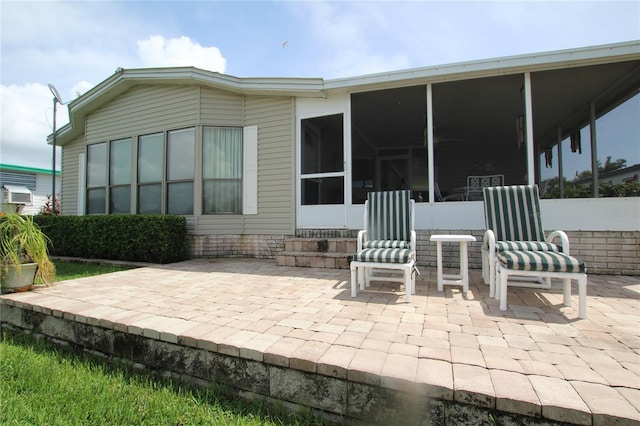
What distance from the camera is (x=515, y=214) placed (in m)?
3.65

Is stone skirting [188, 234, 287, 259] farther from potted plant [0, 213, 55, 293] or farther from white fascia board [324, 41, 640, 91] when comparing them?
white fascia board [324, 41, 640, 91]

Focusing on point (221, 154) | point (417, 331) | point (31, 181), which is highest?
point (31, 181)

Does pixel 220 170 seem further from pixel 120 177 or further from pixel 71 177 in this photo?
pixel 71 177

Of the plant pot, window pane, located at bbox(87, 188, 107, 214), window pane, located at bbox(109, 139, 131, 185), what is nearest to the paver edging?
the plant pot

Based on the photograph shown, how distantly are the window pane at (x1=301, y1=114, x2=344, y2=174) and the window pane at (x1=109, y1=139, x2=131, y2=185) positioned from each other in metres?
4.87

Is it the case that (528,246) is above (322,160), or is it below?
below

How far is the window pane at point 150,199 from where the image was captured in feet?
23.3

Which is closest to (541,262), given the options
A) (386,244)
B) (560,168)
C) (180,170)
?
(386,244)

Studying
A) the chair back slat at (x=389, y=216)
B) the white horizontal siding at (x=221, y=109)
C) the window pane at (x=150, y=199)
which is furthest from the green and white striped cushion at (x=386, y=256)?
the window pane at (x=150, y=199)

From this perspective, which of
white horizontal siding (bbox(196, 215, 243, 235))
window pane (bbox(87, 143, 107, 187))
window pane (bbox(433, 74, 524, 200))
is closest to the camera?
window pane (bbox(433, 74, 524, 200))

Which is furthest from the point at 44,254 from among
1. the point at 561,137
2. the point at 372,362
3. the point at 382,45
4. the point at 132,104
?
the point at 561,137

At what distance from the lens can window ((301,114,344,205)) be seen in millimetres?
5969

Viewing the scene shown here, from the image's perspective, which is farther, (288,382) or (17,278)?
(17,278)

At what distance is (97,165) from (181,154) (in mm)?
3239
